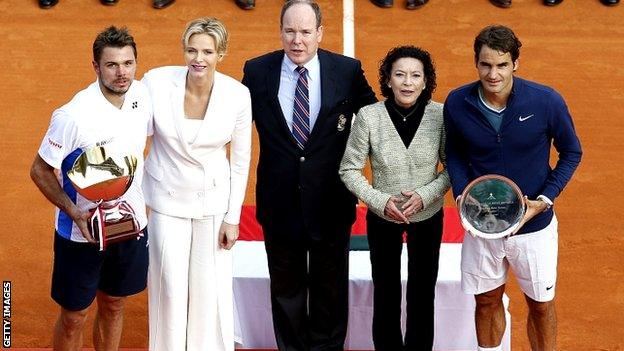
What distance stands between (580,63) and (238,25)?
383 centimetres

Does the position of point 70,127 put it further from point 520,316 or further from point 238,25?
point 238,25

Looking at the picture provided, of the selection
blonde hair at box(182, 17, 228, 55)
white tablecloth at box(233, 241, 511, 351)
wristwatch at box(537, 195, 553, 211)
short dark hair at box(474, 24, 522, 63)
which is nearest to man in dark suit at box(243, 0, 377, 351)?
white tablecloth at box(233, 241, 511, 351)

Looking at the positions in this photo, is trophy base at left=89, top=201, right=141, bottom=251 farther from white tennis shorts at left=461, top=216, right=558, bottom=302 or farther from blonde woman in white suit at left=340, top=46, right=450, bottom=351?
white tennis shorts at left=461, top=216, right=558, bottom=302

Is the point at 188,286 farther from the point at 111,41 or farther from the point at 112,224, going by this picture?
the point at 111,41

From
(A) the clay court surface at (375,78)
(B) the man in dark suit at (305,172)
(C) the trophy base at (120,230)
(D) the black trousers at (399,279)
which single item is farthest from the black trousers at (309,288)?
(A) the clay court surface at (375,78)

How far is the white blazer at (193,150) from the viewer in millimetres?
5902

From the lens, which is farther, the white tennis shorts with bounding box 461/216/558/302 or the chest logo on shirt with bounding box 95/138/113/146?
the white tennis shorts with bounding box 461/216/558/302

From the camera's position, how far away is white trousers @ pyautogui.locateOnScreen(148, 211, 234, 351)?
6059 millimetres

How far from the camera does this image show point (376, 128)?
A: 6152mm

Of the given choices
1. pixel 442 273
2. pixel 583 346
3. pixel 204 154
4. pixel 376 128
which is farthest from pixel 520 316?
pixel 204 154

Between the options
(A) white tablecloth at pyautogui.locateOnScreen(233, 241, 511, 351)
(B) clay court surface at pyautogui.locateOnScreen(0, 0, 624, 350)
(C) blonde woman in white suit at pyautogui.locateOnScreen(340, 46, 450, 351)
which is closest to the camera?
(C) blonde woman in white suit at pyautogui.locateOnScreen(340, 46, 450, 351)

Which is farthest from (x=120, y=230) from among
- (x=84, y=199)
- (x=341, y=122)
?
(x=341, y=122)

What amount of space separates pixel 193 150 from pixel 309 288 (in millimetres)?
1198

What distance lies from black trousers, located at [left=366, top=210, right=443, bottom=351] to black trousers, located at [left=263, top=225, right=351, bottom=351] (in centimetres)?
22
